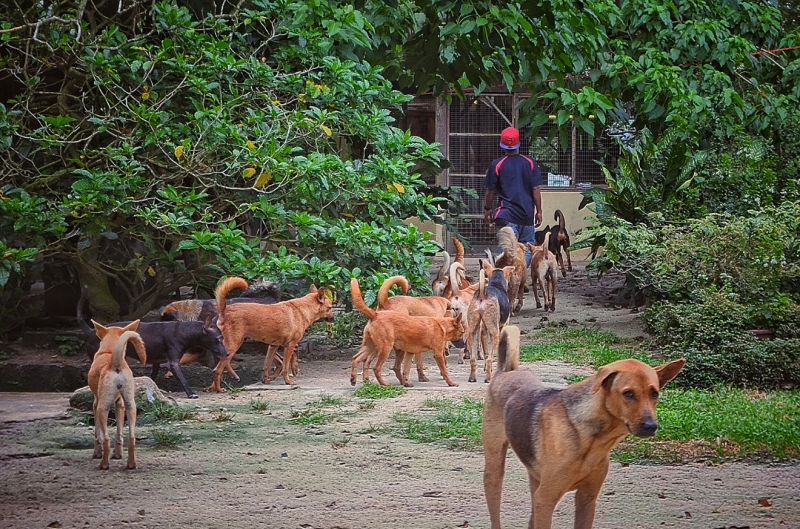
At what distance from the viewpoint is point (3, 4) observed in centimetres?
884

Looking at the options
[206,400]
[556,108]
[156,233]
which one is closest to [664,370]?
[206,400]

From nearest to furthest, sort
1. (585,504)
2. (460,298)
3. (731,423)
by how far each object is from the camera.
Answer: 1. (585,504)
2. (731,423)
3. (460,298)

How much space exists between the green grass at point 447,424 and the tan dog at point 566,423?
2468 millimetres

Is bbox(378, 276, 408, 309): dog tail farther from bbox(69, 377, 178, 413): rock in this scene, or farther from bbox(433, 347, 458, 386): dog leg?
bbox(69, 377, 178, 413): rock

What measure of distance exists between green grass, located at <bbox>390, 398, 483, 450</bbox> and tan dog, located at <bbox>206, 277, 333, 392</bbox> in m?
1.52

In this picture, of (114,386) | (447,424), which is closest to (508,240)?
(447,424)

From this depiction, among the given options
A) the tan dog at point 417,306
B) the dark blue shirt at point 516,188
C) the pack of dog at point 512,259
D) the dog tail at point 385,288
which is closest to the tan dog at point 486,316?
the tan dog at point 417,306

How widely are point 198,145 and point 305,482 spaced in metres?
3.92

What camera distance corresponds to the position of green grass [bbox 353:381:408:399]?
811cm

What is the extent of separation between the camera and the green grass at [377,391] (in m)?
8.11

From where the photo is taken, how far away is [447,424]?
7.03 metres

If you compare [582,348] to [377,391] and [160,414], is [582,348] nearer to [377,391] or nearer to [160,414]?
[377,391]

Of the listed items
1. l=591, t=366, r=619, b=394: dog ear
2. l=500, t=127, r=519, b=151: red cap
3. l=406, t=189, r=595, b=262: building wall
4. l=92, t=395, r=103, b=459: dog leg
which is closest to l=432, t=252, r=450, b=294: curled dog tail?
l=500, t=127, r=519, b=151: red cap

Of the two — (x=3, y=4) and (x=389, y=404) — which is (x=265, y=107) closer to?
(x=3, y=4)
